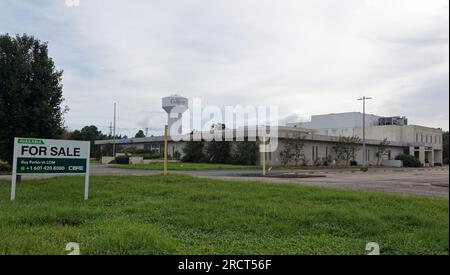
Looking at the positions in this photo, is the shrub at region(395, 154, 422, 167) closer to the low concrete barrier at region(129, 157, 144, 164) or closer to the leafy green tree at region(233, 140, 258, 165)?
the leafy green tree at region(233, 140, 258, 165)

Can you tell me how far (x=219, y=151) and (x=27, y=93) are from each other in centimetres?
3798

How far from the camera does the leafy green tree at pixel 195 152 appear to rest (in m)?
55.5

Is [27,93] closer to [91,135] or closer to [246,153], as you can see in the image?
[246,153]

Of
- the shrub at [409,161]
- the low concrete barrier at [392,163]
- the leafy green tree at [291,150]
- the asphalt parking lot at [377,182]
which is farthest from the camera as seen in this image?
the shrub at [409,161]

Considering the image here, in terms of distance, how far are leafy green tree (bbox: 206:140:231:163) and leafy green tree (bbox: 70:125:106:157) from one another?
88.0ft

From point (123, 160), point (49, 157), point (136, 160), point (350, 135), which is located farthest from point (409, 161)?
point (49, 157)

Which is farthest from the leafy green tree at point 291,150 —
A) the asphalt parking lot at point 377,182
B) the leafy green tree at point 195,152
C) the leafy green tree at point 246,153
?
the asphalt parking lot at point 377,182

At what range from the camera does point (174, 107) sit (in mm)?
71938

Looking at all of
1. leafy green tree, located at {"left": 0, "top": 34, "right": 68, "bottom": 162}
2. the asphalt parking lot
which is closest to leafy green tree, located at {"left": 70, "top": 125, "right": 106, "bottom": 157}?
the asphalt parking lot

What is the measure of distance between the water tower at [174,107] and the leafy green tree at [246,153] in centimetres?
2108

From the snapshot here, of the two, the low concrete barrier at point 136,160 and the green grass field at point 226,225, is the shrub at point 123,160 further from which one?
the green grass field at point 226,225

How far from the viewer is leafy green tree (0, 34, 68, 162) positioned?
16422 mm

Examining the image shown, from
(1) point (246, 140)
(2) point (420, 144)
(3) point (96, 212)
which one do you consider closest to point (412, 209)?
(3) point (96, 212)

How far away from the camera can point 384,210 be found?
354 inches
